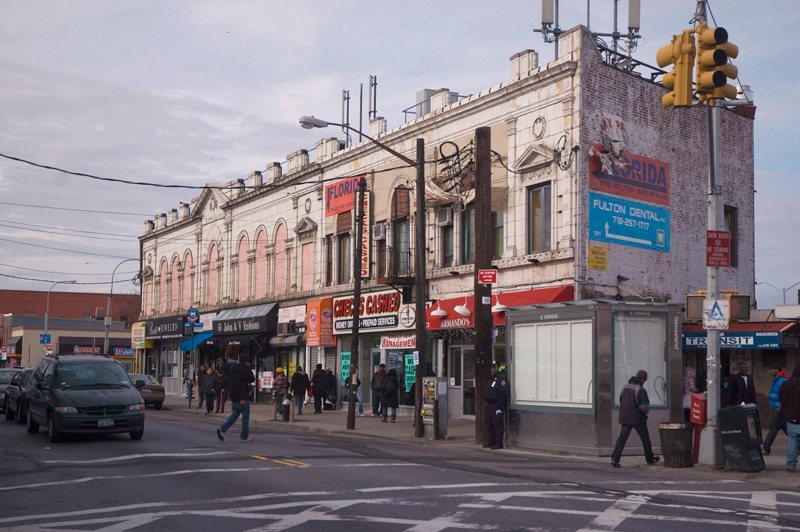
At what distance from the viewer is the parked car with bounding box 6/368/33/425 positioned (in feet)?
78.1

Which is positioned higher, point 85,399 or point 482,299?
point 482,299

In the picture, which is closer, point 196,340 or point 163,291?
point 196,340

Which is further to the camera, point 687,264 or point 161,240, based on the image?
point 161,240

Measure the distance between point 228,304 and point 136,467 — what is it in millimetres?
31589

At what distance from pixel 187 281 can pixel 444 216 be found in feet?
85.1

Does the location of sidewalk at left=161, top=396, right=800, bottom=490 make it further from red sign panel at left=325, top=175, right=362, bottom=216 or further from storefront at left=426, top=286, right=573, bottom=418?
red sign panel at left=325, top=175, right=362, bottom=216

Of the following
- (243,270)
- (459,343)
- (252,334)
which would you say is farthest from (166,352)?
(459,343)

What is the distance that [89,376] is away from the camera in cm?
1880

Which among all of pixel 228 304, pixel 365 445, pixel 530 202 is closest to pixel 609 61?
pixel 530 202

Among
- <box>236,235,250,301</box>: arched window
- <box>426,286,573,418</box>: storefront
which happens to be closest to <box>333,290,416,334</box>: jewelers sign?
<box>426,286,573,418</box>: storefront

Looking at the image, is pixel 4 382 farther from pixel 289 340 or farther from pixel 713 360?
pixel 713 360

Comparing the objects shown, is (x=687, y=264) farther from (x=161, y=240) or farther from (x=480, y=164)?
(x=161, y=240)

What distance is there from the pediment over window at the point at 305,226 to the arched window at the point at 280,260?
6.42 feet

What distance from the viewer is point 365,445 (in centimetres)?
1947
